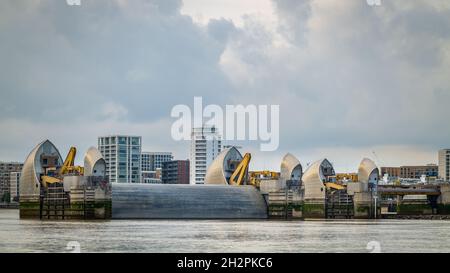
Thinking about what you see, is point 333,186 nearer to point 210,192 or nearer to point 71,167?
point 210,192

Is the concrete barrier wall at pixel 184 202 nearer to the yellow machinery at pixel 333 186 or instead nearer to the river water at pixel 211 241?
the yellow machinery at pixel 333 186

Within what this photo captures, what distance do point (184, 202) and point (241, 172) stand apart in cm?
2209

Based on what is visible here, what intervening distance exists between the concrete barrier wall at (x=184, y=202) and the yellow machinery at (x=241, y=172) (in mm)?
7473

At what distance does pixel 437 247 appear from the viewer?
76000mm

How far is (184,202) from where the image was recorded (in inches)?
6058

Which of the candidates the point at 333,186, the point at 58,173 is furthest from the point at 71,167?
the point at 333,186

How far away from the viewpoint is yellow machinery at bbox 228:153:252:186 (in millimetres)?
172925

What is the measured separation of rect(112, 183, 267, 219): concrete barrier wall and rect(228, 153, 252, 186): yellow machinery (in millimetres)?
7473

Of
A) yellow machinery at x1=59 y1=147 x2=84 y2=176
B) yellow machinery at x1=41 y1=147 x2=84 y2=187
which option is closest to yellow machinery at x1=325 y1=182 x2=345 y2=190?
yellow machinery at x1=59 y1=147 x2=84 y2=176

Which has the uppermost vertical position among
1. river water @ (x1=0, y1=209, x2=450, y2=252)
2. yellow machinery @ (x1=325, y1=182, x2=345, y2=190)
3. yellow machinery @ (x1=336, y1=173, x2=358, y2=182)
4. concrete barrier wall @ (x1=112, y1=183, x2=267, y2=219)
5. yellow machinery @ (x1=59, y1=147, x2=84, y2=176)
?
yellow machinery @ (x1=59, y1=147, x2=84, y2=176)

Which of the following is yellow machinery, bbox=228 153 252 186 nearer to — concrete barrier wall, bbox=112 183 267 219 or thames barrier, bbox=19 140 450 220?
thames barrier, bbox=19 140 450 220
